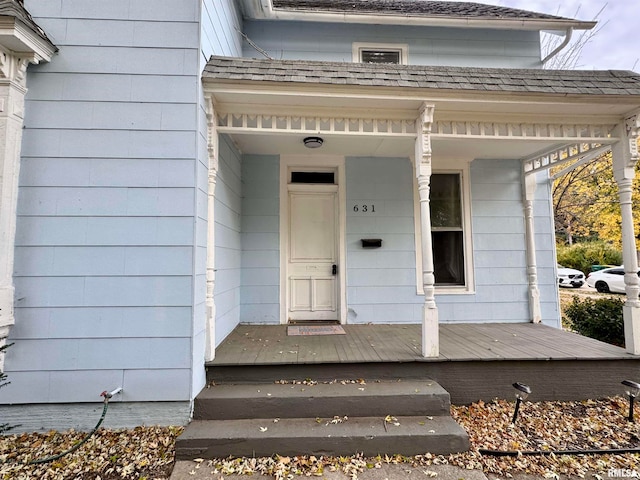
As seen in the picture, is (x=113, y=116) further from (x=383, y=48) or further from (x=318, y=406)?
(x=383, y=48)

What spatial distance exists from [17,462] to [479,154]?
18.7ft

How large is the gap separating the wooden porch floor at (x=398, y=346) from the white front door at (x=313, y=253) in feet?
1.56

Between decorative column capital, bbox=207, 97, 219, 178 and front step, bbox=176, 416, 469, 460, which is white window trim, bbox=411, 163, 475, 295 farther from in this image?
decorative column capital, bbox=207, 97, 219, 178

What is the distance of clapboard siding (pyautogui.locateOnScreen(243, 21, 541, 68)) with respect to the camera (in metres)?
4.67

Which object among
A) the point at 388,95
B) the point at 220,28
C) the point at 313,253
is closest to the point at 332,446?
the point at 313,253

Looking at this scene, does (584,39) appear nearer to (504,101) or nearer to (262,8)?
(504,101)

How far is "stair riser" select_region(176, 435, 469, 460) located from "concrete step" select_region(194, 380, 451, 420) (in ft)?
0.82

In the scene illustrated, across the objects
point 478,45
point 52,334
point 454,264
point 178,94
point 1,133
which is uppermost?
point 478,45

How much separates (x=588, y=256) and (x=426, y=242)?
53.8 feet

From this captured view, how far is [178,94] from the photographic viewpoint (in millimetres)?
2576

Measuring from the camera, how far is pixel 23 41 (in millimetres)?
2270

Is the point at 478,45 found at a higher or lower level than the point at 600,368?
higher

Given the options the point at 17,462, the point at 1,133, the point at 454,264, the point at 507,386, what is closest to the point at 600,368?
the point at 507,386

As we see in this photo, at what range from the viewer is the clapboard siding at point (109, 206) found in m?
2.40
